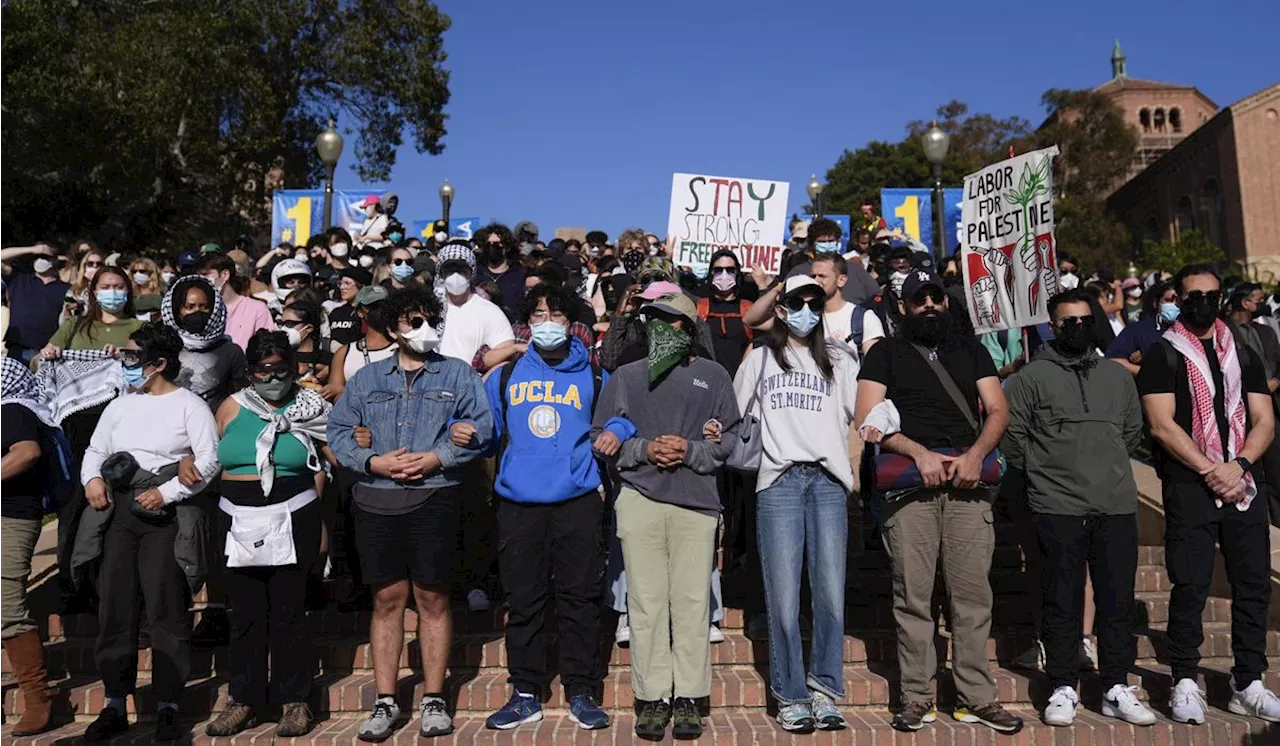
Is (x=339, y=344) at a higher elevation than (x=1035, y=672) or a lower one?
higher

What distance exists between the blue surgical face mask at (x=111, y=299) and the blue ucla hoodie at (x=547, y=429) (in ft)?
9.52

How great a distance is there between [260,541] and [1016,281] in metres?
5.30

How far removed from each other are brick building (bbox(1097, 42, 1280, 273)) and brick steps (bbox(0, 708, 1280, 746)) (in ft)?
167

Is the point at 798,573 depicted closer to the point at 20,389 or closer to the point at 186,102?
the point at 20,389

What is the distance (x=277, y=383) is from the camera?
581 cm

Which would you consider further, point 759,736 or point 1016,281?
point 1016,281

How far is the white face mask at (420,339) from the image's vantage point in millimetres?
5805

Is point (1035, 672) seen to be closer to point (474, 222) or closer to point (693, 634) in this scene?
point (693, 634)

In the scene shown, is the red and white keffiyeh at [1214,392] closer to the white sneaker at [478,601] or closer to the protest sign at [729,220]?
the protest sign at [729,220]

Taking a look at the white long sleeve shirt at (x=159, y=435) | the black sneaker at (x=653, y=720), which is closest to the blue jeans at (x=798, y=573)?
the black sneaker at (x=653, y=720)

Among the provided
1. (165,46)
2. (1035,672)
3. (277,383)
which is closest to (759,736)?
(1035,672)

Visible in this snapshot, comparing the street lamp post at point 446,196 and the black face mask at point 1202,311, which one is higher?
the street lamp post at point 446,196

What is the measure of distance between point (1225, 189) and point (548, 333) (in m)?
64.1

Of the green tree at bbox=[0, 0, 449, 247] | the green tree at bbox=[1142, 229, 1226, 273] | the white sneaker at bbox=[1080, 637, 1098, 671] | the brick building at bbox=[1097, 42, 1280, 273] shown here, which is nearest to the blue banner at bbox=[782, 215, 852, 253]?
the white sneaker at bbox=[1080, 637, 1098, 671]
